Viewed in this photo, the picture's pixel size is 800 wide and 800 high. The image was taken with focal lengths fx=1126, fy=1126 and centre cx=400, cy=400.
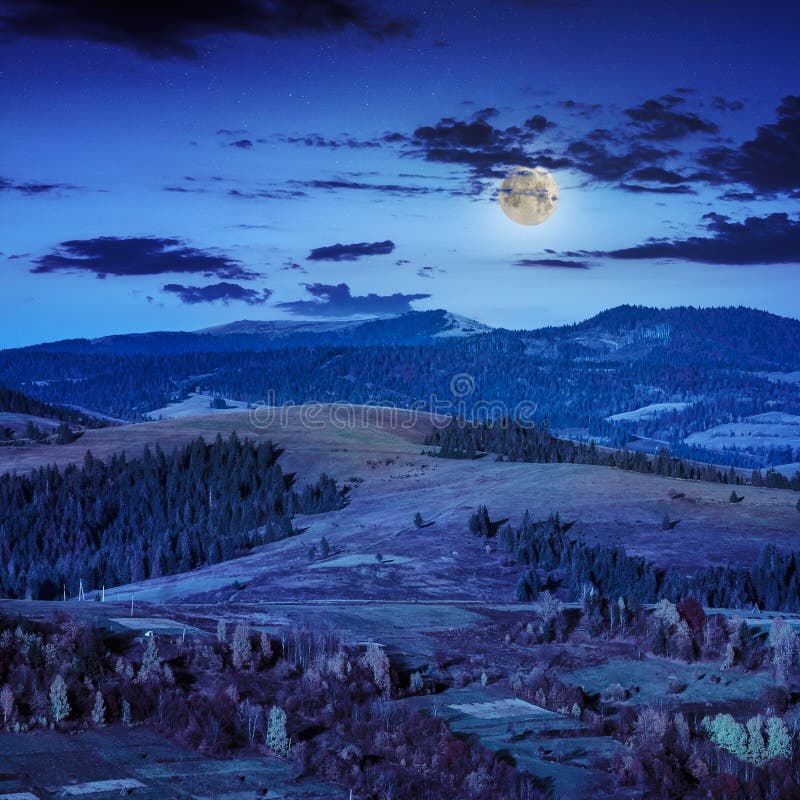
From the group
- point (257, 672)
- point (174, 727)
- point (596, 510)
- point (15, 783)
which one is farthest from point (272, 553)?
point (15, 783)

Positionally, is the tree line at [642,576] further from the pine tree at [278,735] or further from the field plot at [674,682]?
the pine tree at [278,735]

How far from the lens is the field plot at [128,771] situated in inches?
1250

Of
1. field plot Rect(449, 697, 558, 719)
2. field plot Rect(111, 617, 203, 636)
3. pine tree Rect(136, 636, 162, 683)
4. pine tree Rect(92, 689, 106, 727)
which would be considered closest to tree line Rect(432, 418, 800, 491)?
field plot Rect(111, 617, 203, 636)

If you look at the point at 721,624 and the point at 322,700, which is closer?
the point at 322,700

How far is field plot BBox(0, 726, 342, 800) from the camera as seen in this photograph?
104 ft

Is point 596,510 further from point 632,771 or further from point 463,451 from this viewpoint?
point 632,771

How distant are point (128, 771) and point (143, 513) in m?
89.0

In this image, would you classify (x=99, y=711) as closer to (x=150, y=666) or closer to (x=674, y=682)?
(x=150, y=666)

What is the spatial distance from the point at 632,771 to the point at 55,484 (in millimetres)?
100431

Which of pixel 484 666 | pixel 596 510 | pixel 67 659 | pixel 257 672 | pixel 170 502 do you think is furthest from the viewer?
pixel 170 502

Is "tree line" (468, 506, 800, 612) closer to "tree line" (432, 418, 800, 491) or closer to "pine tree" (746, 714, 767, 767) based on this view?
"pine tree" (746, 714, 767, 767)

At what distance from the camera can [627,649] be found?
53.1m

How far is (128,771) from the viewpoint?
33.5 m

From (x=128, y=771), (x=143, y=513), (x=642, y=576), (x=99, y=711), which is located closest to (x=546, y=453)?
(x=143, y=513)
